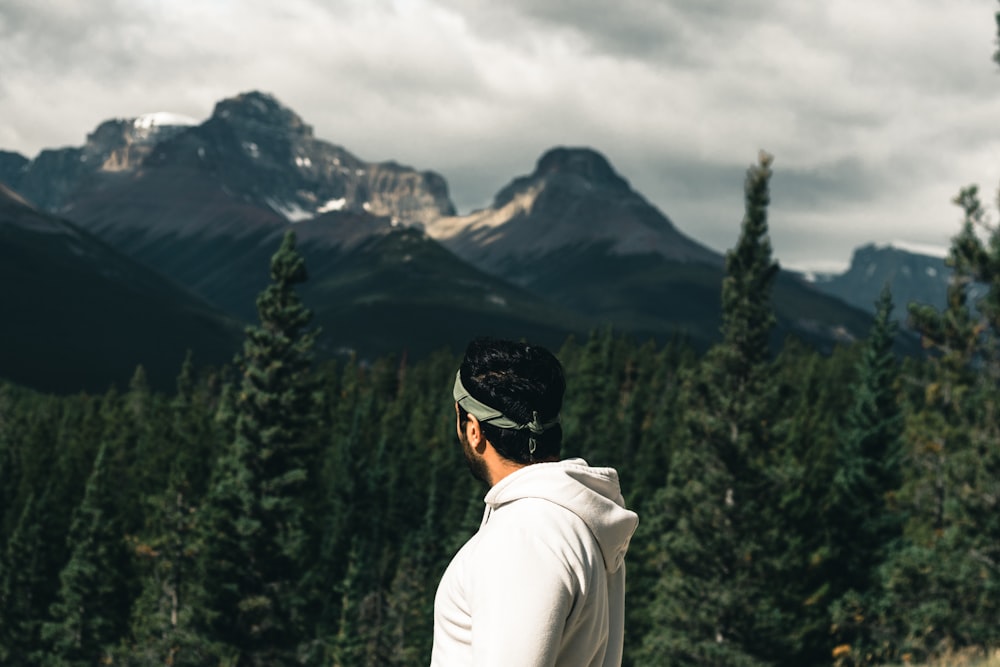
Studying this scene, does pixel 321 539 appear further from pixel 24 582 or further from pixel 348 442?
pixel 24 582

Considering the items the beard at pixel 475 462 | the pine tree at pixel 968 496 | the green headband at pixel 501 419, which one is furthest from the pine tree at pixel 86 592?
the green headband at pixel 501 419

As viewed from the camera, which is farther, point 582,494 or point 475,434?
point 475,434

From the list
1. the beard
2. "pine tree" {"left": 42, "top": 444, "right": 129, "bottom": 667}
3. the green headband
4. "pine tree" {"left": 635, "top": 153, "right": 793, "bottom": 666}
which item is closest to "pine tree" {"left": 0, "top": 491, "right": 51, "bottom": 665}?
"pine tree" {"left": 42, "top": 444, "right": 129, "bottom": 667}

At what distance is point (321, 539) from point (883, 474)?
46351 millimetres

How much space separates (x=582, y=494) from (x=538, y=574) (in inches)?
14.1

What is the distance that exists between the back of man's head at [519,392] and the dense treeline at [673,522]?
20.5m

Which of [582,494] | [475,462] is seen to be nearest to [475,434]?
[475,462]

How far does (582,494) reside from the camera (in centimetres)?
296

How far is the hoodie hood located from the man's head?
0.33ft

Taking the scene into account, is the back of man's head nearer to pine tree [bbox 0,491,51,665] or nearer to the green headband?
the green headband

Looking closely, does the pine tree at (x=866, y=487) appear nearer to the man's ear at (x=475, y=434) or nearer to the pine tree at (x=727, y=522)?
the pine tree at (x=727, y=522)

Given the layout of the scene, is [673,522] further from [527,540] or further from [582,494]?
[527,540]

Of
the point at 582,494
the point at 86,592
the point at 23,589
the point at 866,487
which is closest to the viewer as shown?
the point at 582,494

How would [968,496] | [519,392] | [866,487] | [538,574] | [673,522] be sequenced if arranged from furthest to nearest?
[673,522] → [866,487] → [968,496] → [519,392] → [538,574]
